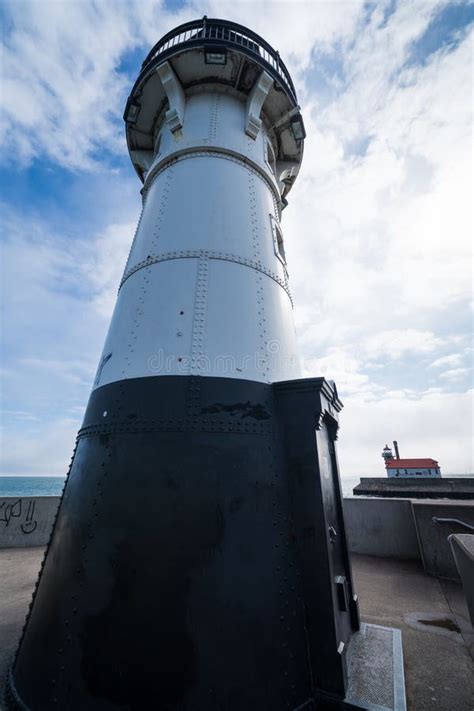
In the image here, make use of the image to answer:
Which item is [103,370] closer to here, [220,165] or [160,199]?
[160,199]

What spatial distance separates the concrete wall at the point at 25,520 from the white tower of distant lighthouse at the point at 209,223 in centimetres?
895

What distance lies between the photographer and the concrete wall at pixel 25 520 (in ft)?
32.9

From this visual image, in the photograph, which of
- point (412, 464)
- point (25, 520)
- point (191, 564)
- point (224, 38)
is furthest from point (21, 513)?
point (412, 464)

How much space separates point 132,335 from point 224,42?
23.6 ft

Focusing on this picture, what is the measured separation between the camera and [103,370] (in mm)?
4617

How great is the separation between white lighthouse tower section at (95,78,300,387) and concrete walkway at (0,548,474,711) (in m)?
4.15

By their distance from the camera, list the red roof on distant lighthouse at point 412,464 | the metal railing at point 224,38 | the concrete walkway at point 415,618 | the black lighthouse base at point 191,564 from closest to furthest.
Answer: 1. the black lighthouse base at point 191,564
2. the concrete walkway at point 415,618
3. the metal railing at point 224,38
4. the red roof on distant lighthouse at point 412,464

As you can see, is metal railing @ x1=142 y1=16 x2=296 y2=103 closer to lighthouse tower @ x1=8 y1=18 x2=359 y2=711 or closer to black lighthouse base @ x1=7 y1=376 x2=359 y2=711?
lighthouse tower @ x1=8 y1=18 x2=359 y2=711

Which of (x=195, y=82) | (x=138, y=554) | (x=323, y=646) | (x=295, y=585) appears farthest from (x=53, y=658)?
(x=195, y=82)

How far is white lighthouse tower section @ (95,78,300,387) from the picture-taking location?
13.9 feet

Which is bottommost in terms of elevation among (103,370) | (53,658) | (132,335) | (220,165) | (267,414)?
(53,658)

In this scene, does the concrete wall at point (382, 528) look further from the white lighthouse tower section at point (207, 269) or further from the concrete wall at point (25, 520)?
the concrete wall at point (25, 520)

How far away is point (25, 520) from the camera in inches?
407

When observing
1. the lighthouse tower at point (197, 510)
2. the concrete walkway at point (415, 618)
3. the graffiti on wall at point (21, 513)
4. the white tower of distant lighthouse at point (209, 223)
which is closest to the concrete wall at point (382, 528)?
the concrete walkway at point (415, 618)
